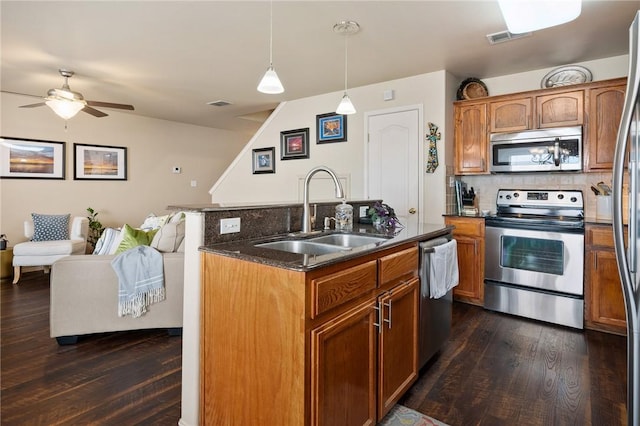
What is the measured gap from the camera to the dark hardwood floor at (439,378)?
6.24 ft

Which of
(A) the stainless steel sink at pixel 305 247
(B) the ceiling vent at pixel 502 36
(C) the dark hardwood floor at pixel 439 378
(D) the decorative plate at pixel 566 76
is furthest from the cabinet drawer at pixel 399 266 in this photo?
(D) the decorative plate at pixel 566 76

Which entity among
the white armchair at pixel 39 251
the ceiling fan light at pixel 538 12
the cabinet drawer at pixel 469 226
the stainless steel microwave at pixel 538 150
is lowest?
the white armchair at pixel 39 251

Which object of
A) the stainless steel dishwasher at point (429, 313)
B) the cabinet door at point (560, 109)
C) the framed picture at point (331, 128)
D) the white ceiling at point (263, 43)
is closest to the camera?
the stainless steel dishwasher at point (429, 313)

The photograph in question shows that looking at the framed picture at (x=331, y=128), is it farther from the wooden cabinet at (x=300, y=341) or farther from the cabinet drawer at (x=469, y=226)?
the wooden cabinet at (x=300, y=341)

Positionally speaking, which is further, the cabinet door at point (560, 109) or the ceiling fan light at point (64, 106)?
the ceiling fan light at point (64, 106)

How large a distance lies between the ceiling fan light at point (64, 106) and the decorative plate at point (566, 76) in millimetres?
4944

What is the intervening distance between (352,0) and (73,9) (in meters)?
2.05

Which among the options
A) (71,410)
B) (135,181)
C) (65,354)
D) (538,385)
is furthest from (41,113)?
(538,385)

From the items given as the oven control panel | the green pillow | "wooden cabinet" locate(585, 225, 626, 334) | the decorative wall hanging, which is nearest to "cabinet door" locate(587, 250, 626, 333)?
"wooden cabinet" locate(585, 225, 626, 334)

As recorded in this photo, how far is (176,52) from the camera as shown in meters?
3.43

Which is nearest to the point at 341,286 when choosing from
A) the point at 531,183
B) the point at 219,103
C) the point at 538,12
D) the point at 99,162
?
the point at 538,12

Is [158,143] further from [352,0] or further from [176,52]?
[352,0]

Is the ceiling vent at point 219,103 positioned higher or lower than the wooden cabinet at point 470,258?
higher

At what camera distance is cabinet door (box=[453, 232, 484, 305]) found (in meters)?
3.61
